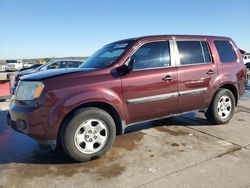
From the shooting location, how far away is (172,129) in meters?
5.35

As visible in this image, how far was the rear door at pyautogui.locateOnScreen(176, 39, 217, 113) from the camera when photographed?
4762 millimetres

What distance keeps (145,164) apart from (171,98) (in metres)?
1.42

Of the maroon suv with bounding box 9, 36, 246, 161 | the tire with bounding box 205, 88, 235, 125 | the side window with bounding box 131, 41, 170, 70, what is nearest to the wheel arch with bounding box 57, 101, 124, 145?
the maroon suv with bounding box 9, 36, 246, 161

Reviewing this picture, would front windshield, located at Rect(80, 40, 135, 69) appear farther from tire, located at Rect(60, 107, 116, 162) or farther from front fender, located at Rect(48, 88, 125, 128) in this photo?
tire, located at Rect(60, 107, 116, 162)

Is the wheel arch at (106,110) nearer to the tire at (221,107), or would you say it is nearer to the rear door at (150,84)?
the rear door at (150,84)

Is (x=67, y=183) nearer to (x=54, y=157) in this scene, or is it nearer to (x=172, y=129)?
(x=54, y=157)

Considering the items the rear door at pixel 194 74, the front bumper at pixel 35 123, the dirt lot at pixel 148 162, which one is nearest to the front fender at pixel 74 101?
the front bumper at pixel 35 123

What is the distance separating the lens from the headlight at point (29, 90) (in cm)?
363

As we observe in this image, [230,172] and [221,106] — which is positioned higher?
[221,106]

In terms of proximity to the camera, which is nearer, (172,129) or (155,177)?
(155,177)

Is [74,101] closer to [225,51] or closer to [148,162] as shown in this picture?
[148,162]

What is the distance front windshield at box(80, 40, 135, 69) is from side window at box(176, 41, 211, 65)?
1044 millimetres

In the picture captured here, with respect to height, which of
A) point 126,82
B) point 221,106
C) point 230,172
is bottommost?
point 230,172

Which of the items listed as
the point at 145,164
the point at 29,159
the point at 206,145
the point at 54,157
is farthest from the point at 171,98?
the point at 29,159
